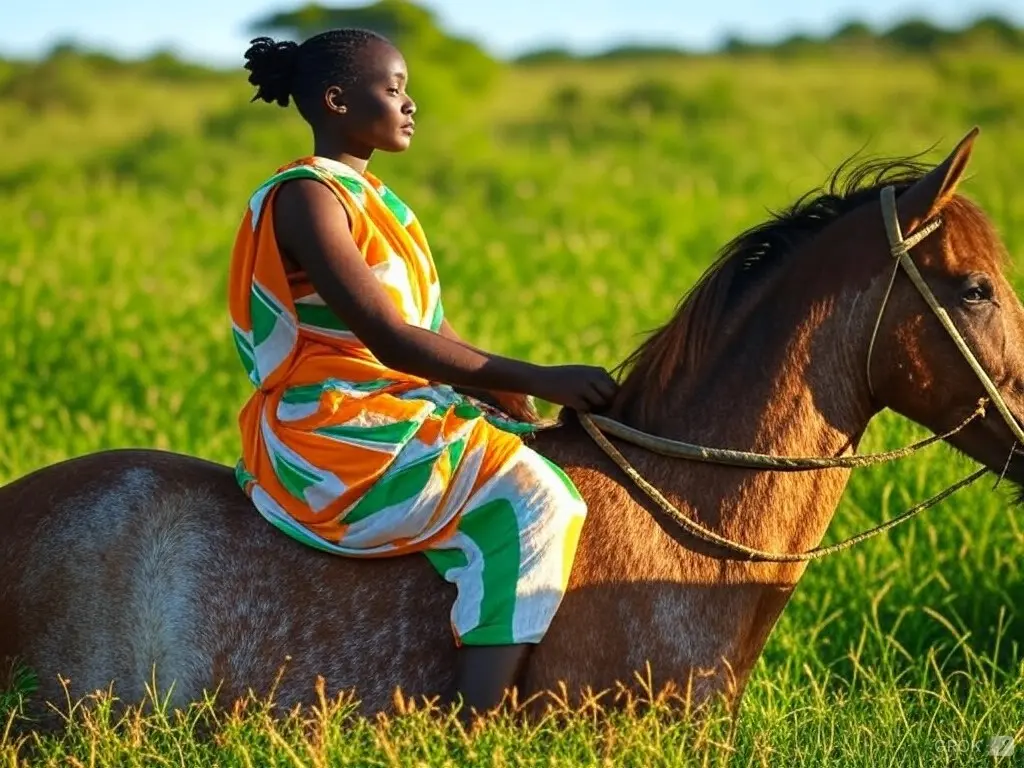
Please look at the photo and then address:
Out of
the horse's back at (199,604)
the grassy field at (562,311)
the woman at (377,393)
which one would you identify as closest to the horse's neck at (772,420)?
the woman at (377,393)

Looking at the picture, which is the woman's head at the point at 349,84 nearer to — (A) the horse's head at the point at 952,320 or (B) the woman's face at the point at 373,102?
(B) the woman's face at the point at 373,102

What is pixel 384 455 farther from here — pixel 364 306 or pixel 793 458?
pixel 793 458

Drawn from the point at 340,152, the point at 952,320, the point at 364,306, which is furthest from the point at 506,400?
the point at 952,320

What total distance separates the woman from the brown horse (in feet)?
0.37

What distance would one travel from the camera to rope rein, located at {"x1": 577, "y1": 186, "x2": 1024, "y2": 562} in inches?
146

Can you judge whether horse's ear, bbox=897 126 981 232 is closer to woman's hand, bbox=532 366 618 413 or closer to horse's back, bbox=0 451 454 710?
woman's hand, bbox=532 366 618 413

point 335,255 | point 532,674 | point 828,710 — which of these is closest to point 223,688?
point 532,674

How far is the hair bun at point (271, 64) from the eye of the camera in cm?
398

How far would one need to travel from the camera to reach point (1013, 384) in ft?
12.4

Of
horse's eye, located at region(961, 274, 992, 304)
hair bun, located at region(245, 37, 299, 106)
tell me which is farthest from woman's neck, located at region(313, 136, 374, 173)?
horse's eye, located at region(961, 274, 992, 304)

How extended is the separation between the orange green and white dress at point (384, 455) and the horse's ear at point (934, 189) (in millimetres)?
998

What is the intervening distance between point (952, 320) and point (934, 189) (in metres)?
0.31

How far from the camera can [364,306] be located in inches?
145

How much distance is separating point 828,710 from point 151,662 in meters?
1.69
